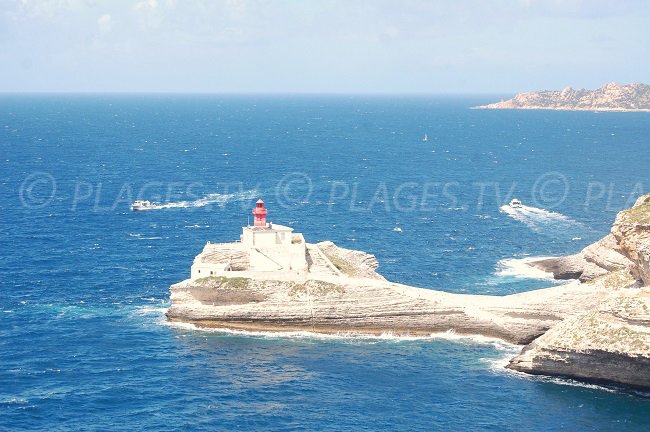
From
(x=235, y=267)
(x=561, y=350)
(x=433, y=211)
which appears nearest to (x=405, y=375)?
(x=561, y=350)

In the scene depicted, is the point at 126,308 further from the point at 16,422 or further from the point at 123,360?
the point at 16,422

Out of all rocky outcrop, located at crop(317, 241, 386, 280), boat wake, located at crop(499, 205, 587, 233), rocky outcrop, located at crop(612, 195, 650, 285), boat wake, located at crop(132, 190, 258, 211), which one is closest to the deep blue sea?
boat wake, located at crop(499, 205, 587, 233)

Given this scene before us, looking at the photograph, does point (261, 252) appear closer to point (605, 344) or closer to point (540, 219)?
point (605, 344)

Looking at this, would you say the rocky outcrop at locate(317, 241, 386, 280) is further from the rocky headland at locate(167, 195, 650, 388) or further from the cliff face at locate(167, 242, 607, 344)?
the cliff face at locate(167, 242, 607, 344)

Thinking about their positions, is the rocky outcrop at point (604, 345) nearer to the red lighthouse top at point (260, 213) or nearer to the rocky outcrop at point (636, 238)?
the rocky outcrop at point (636, 238)

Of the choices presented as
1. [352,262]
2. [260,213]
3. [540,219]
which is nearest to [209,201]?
[540,219]

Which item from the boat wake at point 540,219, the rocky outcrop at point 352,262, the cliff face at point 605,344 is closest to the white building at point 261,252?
the rocky outcrop at point 352,262
